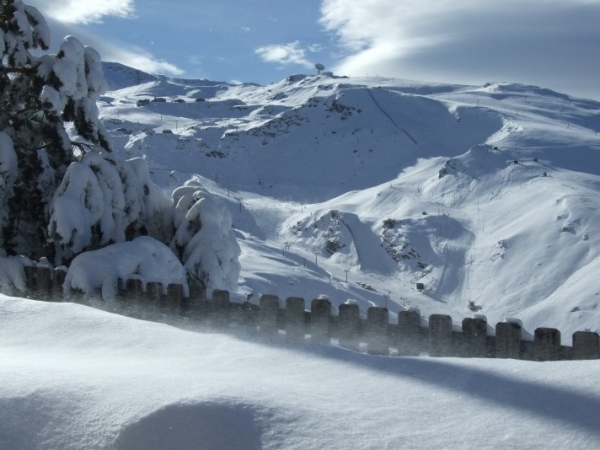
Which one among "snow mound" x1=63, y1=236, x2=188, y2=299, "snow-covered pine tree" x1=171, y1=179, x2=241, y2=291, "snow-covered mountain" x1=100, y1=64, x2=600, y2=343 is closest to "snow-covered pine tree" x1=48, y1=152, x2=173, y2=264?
"snow-covered pine tree" x1=171, y1=179, x2=241, y2=291

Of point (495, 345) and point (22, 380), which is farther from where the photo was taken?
point (495, 345)

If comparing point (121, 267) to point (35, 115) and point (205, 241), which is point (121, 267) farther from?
point (35, 115)

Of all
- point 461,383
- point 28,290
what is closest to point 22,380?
point 461,383

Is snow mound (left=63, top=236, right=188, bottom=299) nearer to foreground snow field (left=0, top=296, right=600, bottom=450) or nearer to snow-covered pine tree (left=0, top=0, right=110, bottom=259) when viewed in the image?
snow-covered pine tree (left=0, top=0, right=110, bottom=259)

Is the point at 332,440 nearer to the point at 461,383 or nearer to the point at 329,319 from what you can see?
the point at 461,383

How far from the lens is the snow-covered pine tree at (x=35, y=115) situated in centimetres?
1002

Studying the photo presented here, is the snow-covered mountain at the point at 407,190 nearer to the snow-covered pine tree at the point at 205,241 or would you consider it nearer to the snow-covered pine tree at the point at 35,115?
the snow-covered pine tree at the point at 205,241

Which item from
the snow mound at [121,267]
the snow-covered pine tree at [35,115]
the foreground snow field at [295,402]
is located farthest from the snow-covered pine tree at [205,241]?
the foreground snow field at [295,402]

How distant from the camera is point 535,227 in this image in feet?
107

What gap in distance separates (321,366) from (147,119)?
73400 mm

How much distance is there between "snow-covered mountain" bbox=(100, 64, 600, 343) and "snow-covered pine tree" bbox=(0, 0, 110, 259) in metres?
3.79

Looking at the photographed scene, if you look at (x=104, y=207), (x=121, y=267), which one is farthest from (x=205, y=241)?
(x=121, y=267)

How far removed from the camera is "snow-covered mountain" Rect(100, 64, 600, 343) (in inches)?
1110

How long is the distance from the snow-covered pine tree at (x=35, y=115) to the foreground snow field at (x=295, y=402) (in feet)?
21.7
